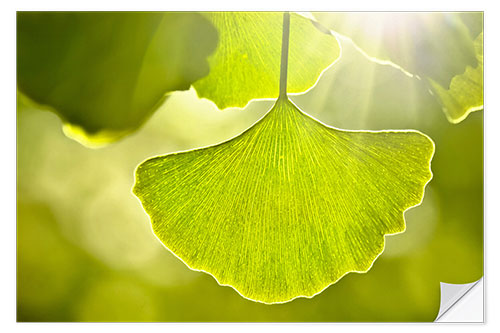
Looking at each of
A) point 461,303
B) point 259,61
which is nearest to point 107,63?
point 259,61

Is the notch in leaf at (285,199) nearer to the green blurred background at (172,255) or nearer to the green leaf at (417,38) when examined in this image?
the green blurred background at (172,255)

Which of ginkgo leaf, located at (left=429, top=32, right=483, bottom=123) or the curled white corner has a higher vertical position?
ginkgo leaf, located at (left=429, top=32, right=483, bottom=123)

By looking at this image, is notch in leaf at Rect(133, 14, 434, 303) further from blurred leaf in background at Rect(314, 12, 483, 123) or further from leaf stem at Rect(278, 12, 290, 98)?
blurred leaf in background at Rect(314, 12, 483, 123)

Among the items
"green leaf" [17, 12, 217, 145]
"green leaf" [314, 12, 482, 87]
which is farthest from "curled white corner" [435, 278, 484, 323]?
"green leaf" [17, 12, 217, 145]

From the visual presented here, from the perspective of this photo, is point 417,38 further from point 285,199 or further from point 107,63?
point 107,63

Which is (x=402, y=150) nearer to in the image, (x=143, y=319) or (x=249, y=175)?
(x=249, y=175)
